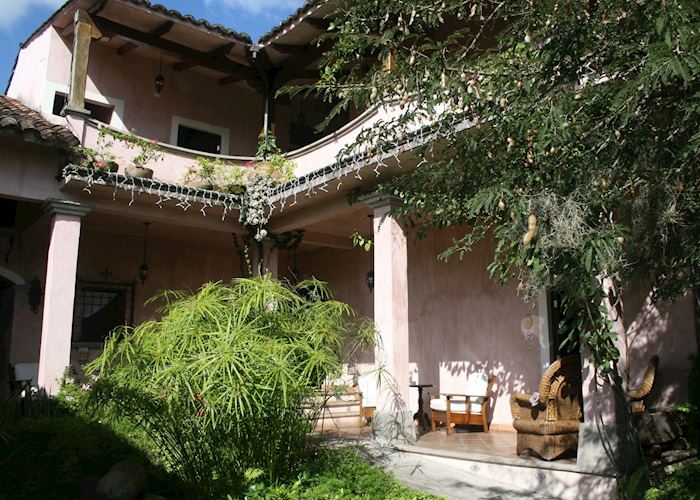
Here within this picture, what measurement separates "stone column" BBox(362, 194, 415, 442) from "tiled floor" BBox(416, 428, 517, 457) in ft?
1.36

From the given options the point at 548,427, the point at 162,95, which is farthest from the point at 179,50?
the point at 548,427

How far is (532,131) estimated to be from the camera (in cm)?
384

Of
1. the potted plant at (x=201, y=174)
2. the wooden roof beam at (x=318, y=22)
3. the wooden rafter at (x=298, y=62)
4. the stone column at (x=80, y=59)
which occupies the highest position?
the wooden roof beam at (x=318, y=22)

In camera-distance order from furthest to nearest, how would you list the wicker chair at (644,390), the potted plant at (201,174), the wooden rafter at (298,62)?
the wooden rafter at (298,62), the potted plant at (201,174), the wicker chair at (644,390)

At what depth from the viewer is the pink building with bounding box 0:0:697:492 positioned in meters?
8.28

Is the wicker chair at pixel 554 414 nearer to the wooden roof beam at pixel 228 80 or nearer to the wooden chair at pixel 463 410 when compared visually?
the wooden chair at pixel 463 410

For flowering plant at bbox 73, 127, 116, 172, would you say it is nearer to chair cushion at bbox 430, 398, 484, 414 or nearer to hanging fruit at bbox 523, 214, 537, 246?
chair cushion at bbox 430, 398, 484, 414

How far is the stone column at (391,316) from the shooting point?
7.81 meters

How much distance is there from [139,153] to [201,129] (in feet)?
10.2

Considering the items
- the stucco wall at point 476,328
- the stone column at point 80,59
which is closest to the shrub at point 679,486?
the stucco wall at point 476,328

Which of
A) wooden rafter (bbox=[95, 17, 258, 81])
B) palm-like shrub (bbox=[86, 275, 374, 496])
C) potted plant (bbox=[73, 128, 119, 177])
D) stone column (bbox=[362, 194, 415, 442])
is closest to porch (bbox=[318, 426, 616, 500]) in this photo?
stone column (bbox=[362, 194, 415, 442])

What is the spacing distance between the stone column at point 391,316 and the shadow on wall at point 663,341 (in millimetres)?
2634

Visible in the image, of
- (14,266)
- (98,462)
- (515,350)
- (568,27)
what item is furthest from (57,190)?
(568,27)

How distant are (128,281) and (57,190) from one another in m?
3.50
